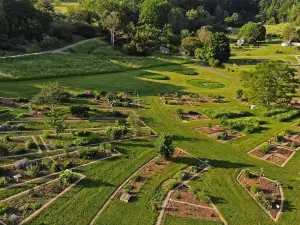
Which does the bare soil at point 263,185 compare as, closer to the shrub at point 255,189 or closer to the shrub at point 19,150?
the shrub at point 255,189

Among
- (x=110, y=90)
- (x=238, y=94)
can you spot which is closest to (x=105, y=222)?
(x=110, y=90)

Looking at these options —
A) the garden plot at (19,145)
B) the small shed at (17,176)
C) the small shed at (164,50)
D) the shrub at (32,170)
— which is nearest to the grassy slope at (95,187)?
the shrub at (32,170)

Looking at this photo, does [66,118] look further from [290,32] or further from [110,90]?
[290,32]

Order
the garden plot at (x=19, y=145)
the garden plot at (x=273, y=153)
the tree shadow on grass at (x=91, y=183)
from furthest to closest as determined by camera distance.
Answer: the garden plot at (x=273, y=153) < the garden plot at (x=19, y=145) < the tree shadow on grass at (x=91, y=183)

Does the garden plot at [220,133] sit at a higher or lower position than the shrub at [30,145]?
lower

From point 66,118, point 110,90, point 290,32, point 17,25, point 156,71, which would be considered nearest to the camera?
point 66,118

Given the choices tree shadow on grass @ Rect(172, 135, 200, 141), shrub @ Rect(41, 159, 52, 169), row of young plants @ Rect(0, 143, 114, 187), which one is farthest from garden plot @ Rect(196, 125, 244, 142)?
shrub @ Rect(41, 159, 52, 169)
